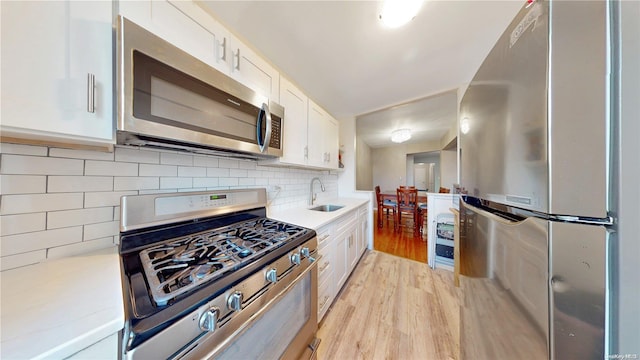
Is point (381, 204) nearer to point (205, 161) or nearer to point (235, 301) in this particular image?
point (205, 161)

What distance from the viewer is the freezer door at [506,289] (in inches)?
17.6

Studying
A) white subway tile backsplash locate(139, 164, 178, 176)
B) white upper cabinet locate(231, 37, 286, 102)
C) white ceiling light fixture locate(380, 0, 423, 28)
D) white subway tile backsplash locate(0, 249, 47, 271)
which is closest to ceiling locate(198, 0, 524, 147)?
white ceiling light fixture locate(380, 0, 423, 28)

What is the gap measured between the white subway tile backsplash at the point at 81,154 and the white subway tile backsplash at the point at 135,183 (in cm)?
11

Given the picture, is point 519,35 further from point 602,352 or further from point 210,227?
point 210,227

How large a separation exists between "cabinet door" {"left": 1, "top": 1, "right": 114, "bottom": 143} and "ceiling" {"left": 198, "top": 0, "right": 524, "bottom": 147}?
861 mm

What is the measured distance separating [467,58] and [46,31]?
2.57 metres

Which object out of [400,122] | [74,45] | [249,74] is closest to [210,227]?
[74,45]

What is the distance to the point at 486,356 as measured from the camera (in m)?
0.67

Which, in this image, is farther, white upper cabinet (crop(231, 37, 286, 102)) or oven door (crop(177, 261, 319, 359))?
white upper cabinet (crop(231, 37, 286, 102))

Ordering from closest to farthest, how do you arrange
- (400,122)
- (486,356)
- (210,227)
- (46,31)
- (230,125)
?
1. (46,31)
2. (486,356)
3. (230,125)
4. (210,227)
5. (400,122)

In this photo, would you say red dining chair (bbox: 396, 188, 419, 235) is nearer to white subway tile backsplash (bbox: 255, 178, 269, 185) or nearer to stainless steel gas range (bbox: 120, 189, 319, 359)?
white subway tile backsplash (bbox: 255, 178, 269, 185)

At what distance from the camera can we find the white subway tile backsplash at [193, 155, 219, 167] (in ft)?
3.63

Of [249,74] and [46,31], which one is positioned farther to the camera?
[249,74]

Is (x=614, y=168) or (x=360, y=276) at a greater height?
(x=614, y=168)
